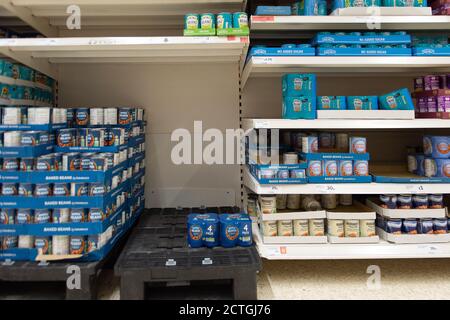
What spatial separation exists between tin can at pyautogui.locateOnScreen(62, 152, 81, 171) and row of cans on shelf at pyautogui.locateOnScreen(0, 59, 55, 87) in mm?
756

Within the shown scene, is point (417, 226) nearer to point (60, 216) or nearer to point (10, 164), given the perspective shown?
point (60, 216)

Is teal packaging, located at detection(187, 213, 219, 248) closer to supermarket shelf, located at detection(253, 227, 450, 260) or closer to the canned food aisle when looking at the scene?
the canned food aisle

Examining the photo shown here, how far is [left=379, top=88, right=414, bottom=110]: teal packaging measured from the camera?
178cm

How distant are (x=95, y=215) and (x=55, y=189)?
0.22 m

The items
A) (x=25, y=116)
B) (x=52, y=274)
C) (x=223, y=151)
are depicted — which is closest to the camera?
(x=52, y=274)

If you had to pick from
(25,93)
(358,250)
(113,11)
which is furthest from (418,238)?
(25,93)

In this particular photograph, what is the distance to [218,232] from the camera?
1698mm

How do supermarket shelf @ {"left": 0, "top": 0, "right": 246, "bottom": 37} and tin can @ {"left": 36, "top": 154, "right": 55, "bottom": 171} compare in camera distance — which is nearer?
tin can @ {"left": 36, "top": 154, "right": 55, "bottom": 171}

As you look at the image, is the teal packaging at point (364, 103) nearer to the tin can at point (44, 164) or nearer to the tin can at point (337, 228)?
the tin can at point (337, 228)

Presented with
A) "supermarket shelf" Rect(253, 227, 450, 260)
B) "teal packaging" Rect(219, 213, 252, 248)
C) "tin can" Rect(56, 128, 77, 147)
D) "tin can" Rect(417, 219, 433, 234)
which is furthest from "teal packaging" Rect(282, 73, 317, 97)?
"tin can" Rect(56, 128, 77, 147)

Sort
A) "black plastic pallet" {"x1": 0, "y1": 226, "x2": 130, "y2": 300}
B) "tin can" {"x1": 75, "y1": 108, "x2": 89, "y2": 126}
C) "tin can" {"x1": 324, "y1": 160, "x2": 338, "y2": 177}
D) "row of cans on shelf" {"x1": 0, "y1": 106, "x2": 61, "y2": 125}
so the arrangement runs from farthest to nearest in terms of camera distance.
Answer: "tin can" {"x1": 75, "y1": 108, "x2": 89, "y2": 126} < "tin can" {"x1": 324, "y1": 160, "x2": 338, "y2": 177} < "row of cans on shelf" {"x1": 0, "y1": 106, "x2": 61, "y2": 125} < "black plastic pallet" {"x1": 0, "y1": 226, "x2": 130, "y2": 300}

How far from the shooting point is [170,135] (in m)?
2.48

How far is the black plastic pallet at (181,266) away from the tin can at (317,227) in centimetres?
40

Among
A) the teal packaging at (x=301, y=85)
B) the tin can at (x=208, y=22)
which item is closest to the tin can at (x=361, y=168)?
the teal packaging at (x=301, y=85)
